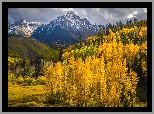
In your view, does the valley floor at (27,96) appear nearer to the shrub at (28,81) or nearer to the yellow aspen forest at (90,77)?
the yellow aspen forest at (90,77)

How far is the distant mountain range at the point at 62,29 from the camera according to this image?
1071 cm

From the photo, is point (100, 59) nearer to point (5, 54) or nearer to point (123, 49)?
point (123, 49)

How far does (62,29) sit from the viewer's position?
445 inches

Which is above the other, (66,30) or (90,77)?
(66,30)

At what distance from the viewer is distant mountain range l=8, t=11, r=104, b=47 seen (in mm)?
10711

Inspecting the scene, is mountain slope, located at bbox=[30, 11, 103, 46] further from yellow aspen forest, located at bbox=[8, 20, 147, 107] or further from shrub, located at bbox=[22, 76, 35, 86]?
shrub, located at bbox=[22, 76, 35, 86]

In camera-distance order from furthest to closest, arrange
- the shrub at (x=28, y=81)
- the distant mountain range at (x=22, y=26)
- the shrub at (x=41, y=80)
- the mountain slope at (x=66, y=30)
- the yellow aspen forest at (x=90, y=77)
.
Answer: the mountain slope at (x=66, y=30)
the shrub at (x=28, y=81)
the shrub at (x=41, y=80)
the distant mountain range at (x=22, y=26)
the yellow aspen forest at (x=90, y=77)

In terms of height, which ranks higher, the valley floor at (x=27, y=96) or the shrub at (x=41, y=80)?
the shrub at (x=41, y=80)

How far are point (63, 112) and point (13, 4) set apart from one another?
397cm

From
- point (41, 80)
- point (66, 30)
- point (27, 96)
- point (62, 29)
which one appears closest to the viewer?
point (27, 96)

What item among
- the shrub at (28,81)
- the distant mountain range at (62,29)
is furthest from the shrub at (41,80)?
the distant mountain range at (62,29)

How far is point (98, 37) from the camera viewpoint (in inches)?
445

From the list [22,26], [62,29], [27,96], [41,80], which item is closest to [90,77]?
[41,80]

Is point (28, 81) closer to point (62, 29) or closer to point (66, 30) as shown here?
point (62, 29)
